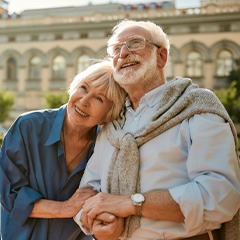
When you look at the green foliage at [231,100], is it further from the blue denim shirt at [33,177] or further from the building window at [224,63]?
the blue denim shirt at [33,177]

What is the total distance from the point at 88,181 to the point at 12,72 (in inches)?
1116

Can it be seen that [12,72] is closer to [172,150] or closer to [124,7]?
[124,7]

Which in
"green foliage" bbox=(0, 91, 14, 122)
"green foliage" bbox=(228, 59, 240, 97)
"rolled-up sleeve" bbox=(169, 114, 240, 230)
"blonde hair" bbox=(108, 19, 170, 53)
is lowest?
"green foliage" bbox=(0, 91, 14, 122)

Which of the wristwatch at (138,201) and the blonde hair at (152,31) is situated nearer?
the wristwatch at (138,201)

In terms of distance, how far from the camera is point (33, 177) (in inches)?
101

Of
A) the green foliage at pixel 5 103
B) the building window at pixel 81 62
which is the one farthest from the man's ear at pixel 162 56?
the building window at pixel 81 62

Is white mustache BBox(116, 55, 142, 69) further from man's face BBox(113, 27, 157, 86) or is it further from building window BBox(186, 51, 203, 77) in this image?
building window BBox(186, 51, 203, 77)

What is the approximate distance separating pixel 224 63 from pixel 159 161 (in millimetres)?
25264

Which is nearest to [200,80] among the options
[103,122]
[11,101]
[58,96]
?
[58,96]

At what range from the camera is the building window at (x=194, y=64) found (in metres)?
26.4

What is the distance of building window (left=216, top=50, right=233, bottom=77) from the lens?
85.7 ft

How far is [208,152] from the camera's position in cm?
196

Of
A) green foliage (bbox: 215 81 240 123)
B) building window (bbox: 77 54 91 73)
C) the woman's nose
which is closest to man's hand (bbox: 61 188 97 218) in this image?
the woman's nose

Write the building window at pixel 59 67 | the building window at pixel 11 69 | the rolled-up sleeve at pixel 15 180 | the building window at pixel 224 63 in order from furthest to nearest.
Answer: the building window at pixel 11 69 → the building window at pixel 59 67 → the building window at pixel 224 63 → the rolled-up sleeve at pixel 15 180
